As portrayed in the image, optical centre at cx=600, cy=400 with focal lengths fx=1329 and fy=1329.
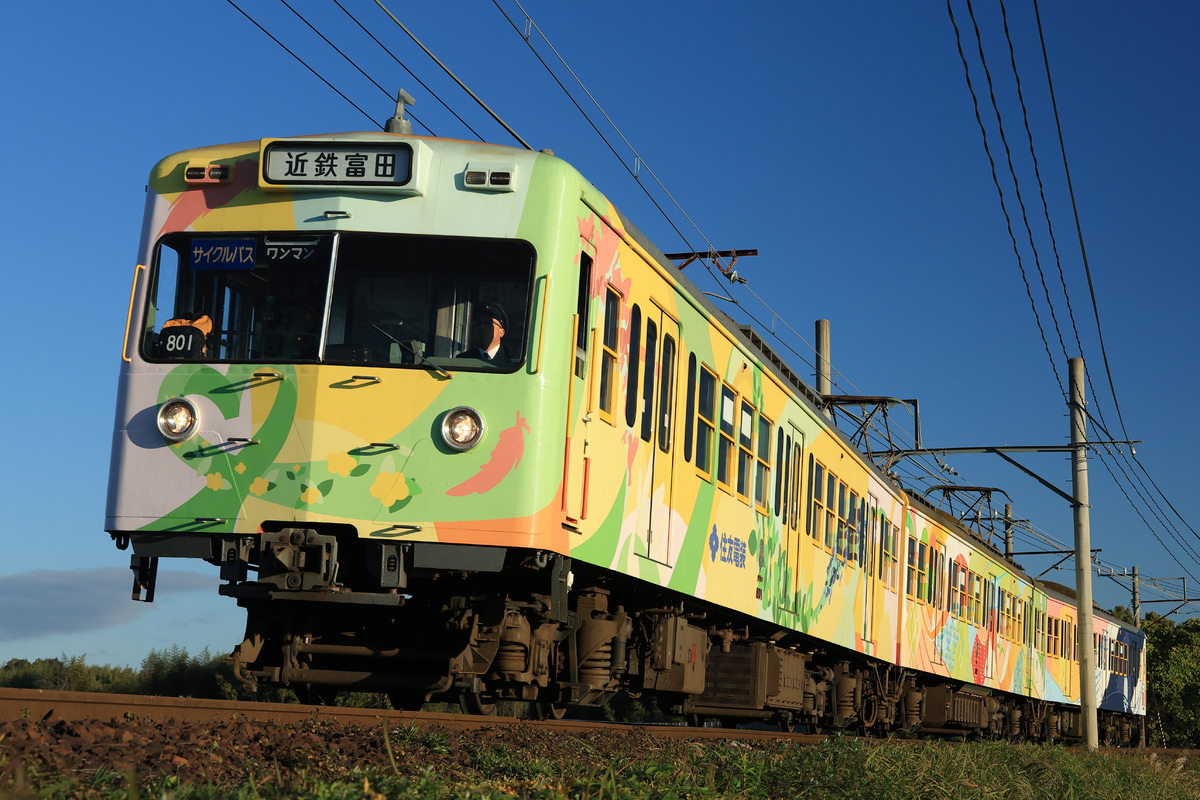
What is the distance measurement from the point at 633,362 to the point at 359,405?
211cm

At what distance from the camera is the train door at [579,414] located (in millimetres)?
7539

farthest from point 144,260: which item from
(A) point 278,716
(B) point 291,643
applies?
(A) point 278,716

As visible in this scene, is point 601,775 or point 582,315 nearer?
point 601,775

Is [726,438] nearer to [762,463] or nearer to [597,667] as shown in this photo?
[762,463]

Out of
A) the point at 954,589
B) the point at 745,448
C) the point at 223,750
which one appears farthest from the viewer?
the point at 954,589

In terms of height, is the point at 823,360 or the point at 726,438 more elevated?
the point at 823,360

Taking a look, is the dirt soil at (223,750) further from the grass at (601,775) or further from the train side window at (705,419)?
the train side window at (705,419)

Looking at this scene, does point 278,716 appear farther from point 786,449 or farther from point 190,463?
point 786,449

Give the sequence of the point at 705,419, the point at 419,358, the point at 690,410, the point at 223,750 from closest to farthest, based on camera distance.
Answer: the point at 223,750 → the point at 419,358 → the point at 690,410 → the point at 705,419

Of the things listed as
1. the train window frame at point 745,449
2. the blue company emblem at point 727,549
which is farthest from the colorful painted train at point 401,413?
the train window frame at point 745,449

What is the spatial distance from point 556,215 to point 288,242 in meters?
1.56

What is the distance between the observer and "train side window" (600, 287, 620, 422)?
8172 millimetres

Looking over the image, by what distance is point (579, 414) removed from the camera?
769 centimetres

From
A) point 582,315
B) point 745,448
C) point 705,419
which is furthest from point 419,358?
point 745,448
